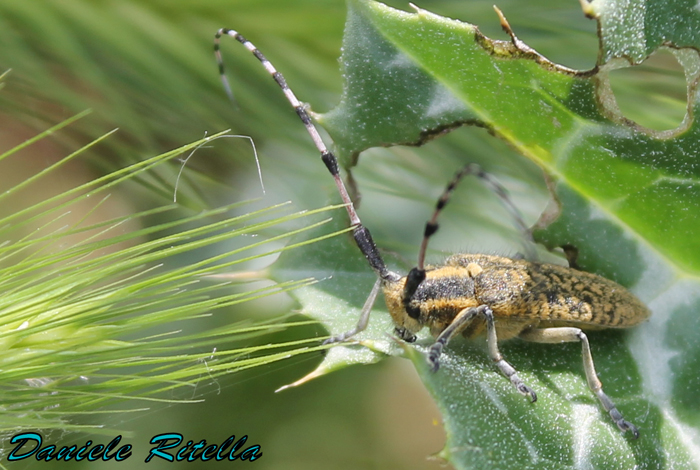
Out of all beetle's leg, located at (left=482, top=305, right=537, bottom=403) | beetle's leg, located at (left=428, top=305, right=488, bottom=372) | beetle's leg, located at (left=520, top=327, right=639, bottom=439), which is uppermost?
beetle's leg, located at (left=428, top=305, right=488, bottom=372)

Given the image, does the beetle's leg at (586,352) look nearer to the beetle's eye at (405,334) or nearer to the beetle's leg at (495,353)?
the beetle's leg at (495,353)

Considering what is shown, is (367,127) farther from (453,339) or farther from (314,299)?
(453,339)

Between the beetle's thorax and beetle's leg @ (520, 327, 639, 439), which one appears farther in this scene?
the beetle's thorax

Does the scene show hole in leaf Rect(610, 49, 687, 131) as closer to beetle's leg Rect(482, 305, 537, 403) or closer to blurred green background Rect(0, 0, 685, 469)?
blurred green background Rect(0, 0, 685, 469)

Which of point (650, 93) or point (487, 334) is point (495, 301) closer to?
point (487, 334)

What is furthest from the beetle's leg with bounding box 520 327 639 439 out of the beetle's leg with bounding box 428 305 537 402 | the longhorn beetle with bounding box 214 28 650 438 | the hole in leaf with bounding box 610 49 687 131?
the hole in leaf with bounding box 610 49 687 131

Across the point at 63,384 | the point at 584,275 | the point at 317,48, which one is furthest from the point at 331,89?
the point at 63,384

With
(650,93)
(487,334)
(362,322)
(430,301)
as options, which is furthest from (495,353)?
(650,93)
